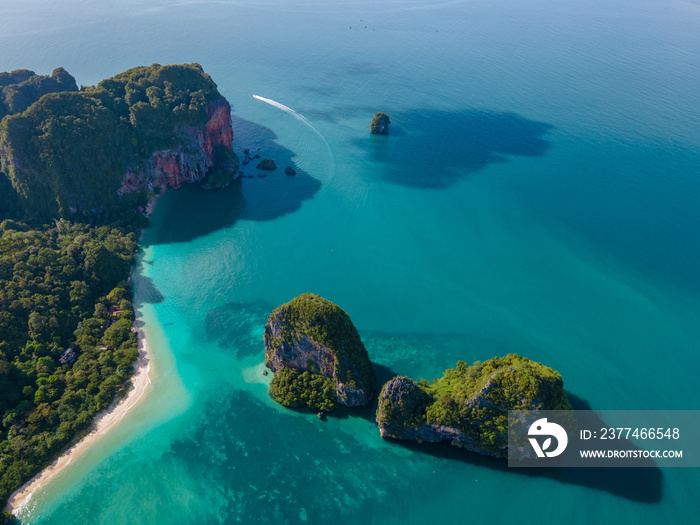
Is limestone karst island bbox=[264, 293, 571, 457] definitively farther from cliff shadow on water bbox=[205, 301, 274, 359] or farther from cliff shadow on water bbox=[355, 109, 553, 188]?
cliff shadow on water bbox=[355, 109, 553, 188]

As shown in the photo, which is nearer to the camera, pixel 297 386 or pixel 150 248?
pixel 297 386

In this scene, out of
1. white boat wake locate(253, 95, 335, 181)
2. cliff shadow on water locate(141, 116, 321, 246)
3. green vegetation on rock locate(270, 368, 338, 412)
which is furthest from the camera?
white boat wake locate(253, 95, 335, 181)

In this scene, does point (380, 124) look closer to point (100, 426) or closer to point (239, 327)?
point (239, 327)

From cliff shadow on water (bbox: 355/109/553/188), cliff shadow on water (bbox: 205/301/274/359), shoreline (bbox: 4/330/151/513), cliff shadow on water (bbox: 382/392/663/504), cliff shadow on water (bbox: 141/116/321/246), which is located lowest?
shoreline (bbox: 4/330/151/513)

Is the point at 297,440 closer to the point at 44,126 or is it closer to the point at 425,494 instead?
the point at 425,494

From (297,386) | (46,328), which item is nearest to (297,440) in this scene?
(297,386)

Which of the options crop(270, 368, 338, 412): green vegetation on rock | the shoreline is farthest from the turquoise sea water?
crop(270, 368, 338, 412): green vegetation on rock
